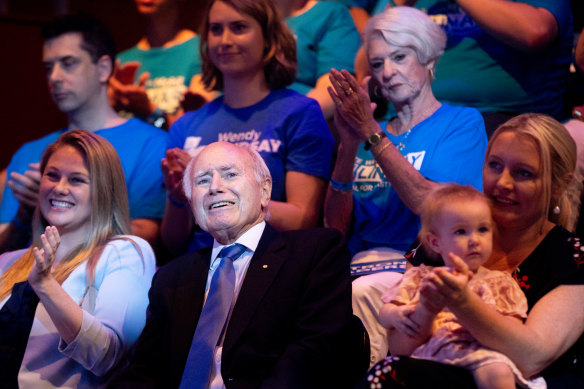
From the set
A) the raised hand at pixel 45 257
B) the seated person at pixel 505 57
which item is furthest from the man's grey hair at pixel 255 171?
the seated person at pixel 505 57

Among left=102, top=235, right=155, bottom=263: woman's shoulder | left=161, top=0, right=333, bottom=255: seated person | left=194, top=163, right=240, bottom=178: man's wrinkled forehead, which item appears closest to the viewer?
left=194, top=163, right=240, bottom=178: man's wrinkled forehead

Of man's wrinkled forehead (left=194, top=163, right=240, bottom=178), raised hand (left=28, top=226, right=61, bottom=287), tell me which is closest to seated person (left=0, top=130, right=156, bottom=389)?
raised hand (left=28, top=226, right=61, bottom=287)

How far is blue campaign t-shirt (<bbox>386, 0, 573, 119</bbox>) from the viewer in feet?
8.95

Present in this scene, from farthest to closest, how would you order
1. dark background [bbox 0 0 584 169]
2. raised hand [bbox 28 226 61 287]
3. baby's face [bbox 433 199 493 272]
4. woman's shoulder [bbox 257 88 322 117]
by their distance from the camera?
dark background [bbox 0 0 584 169] → woman's shoulder [bbox 257 88 322 117] → raised hand [bbox 28 226 61 287] → baby's face [bbox 433 199 493 272]

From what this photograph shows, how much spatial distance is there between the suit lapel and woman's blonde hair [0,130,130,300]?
63 centimetres

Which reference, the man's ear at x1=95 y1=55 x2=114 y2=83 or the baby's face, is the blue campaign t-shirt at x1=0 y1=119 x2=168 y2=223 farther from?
the baby's face

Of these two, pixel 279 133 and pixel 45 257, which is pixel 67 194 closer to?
pixel 45 257

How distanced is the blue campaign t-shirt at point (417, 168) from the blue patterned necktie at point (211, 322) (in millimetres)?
671

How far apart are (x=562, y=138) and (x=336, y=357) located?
0.80 meters

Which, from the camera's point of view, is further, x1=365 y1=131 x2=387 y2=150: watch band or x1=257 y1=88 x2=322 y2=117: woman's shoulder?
x1=257 y1=88 x2=322 y2=117: woman's shoulder

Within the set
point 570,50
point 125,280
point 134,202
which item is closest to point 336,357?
point 125,280

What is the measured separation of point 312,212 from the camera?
2684mm

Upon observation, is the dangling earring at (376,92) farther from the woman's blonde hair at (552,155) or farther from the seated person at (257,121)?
the woman's blonde hair at (552,155)

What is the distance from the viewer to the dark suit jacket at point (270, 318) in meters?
1.83
